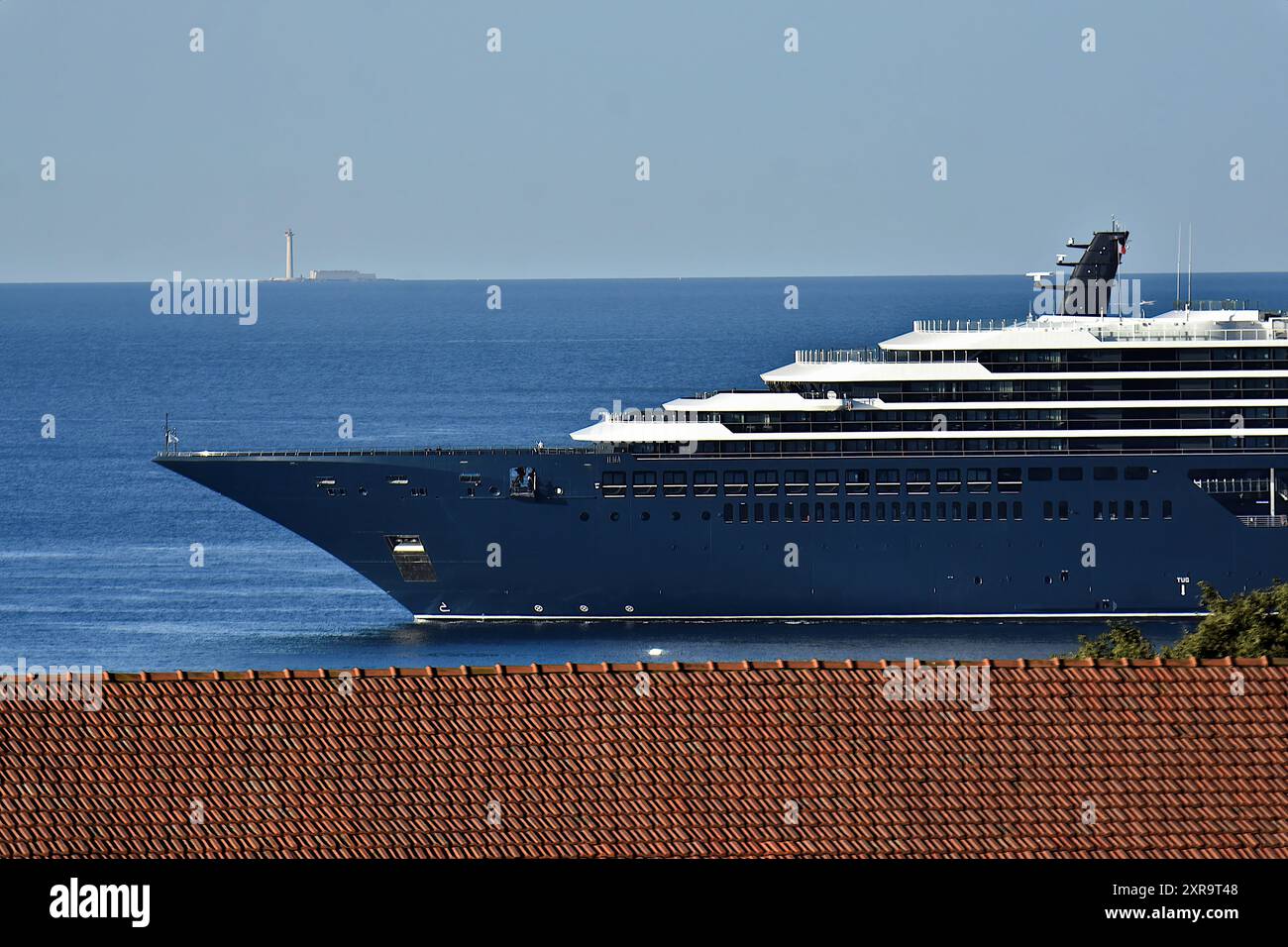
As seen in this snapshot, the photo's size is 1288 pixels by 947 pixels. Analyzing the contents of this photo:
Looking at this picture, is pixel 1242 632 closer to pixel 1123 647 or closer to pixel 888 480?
pixel 1123 647

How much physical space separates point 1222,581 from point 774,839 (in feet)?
133

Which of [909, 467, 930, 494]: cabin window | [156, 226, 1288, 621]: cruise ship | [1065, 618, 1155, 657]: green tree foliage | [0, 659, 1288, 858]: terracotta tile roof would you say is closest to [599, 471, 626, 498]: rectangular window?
[156, 226, 1288, 621]: cruise ship

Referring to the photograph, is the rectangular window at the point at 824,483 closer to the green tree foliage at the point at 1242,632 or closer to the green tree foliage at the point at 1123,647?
the green tree foliage at the point at 1123,647

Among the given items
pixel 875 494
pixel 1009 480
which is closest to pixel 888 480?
pixel 875 494

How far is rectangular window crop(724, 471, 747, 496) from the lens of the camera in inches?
2403

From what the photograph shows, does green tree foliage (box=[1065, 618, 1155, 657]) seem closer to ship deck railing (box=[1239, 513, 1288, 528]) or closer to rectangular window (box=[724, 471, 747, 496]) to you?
rectangular window (box=[724, 471, 747, 496])

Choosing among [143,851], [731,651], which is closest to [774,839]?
[143,851]

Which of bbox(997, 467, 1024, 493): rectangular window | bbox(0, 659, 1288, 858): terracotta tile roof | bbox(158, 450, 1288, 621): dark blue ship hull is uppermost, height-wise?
bbox(997, 467, 1024, 493): rectangular window

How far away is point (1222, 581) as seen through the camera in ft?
204

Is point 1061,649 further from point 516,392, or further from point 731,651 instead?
point 516,392

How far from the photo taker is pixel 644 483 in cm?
6100

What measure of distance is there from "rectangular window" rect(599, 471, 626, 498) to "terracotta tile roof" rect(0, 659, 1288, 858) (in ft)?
118

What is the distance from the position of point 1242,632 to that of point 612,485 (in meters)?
26.9
